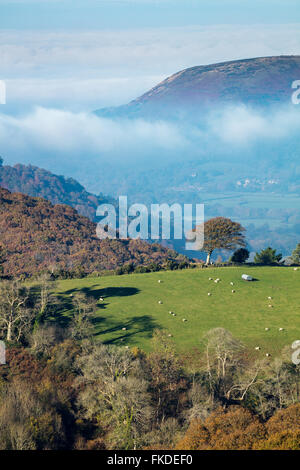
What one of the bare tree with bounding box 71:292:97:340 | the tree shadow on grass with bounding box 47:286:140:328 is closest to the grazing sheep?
Result: the tree shadow on grass with bounding box 47:286:140:328

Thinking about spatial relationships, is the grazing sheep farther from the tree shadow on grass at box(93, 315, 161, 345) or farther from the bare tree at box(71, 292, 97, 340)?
the bare tree at box(71, 292, 97, 340)

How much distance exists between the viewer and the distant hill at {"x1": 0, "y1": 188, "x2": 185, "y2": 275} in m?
148

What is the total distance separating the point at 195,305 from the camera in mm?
69188

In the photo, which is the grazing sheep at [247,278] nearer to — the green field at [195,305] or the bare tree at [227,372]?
the green field at [195,305]

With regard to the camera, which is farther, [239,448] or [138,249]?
[138,249]

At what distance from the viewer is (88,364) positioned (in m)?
47.9

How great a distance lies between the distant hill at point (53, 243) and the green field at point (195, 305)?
63.7 m

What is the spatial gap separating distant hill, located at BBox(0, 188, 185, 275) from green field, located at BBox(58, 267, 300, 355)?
63.7 metres

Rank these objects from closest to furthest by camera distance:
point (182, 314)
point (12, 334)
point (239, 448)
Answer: point (239, 448), point (12, 334), point (182, 314)

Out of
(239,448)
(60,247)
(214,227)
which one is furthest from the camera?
(60,247)
